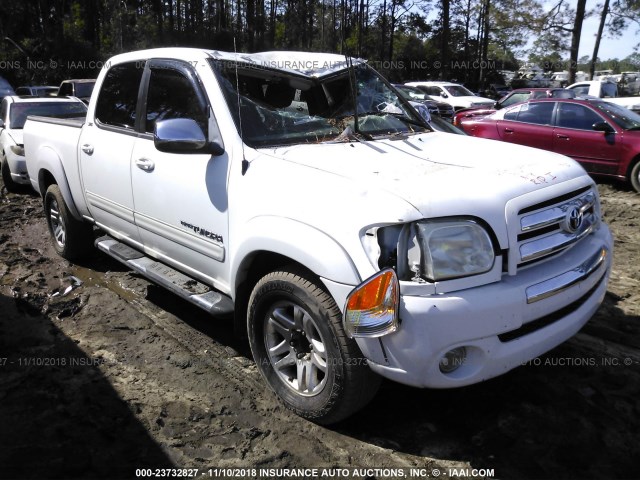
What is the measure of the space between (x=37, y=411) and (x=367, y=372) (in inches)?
76.0

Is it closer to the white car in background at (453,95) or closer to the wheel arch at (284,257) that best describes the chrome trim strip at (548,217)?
the wheel arch at (284,257)

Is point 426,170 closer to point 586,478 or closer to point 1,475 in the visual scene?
point 586,478

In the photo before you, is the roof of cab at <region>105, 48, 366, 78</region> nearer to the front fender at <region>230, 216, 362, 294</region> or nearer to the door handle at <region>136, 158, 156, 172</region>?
the door handle at <region>136, 158, 156, 172</region>

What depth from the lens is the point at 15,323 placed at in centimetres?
434

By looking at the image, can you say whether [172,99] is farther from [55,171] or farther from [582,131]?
[582,131]

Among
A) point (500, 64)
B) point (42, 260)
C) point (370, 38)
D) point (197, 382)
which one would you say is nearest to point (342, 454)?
point (197, 382)

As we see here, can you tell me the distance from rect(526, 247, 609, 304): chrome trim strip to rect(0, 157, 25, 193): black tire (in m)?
9.08

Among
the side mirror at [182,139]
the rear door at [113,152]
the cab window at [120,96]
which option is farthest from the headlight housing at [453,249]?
the cab window at [120,96]

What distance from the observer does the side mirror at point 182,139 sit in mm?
3164

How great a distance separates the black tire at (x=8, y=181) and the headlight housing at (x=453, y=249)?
346 inches

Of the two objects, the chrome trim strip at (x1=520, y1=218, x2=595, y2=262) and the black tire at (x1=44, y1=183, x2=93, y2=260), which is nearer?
the chrome trim strip at (x1=520, y1=218, x2=595, y2=262)

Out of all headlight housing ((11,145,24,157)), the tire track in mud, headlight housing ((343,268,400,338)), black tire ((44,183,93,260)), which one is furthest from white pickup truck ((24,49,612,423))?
headlight housing ((11,145,24,157))

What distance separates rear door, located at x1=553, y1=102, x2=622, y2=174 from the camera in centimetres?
909

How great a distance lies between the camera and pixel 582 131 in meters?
9.50
